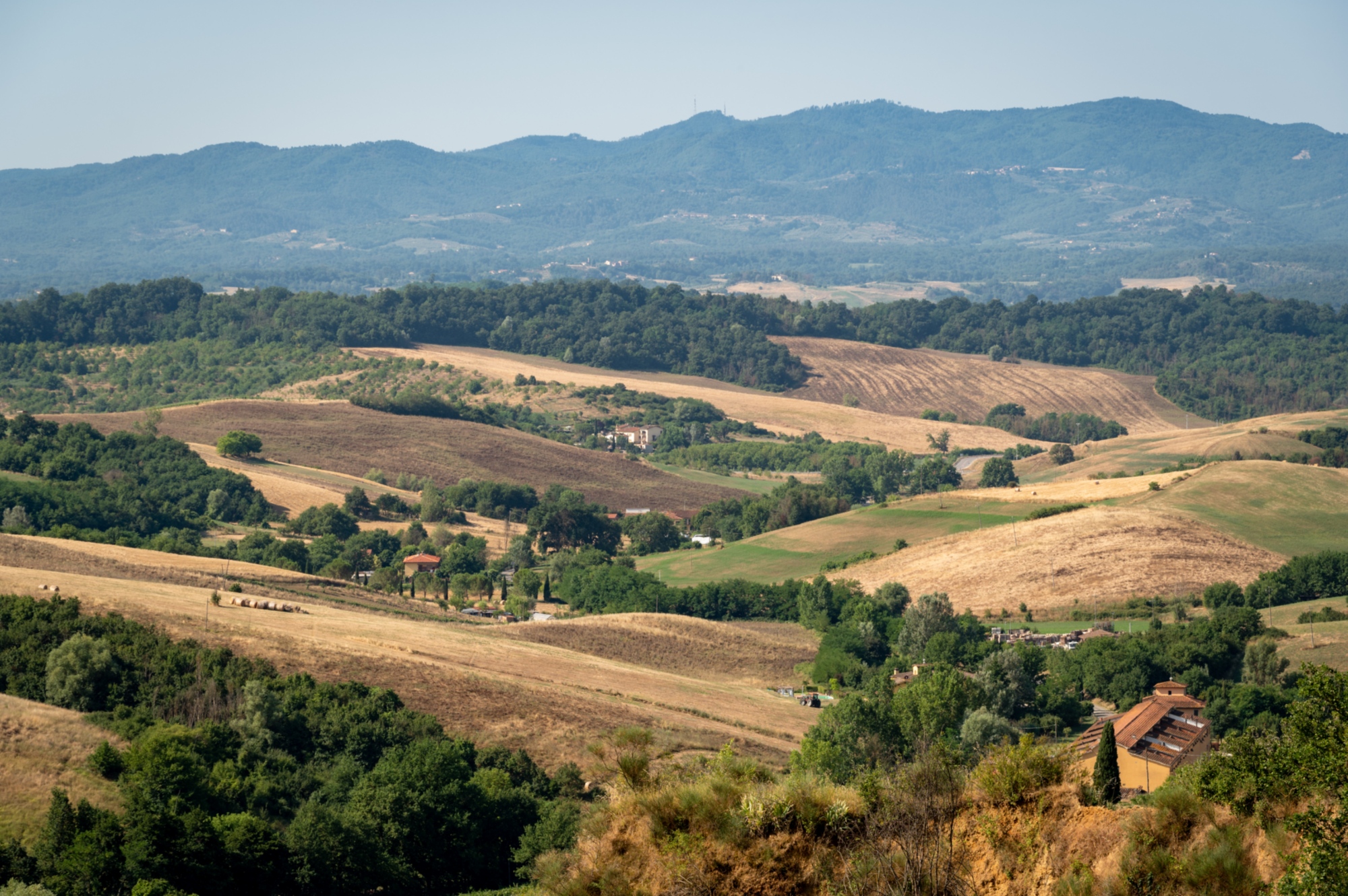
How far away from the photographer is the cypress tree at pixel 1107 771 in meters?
22.4

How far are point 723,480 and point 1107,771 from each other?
111962 millimetres

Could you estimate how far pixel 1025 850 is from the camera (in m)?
18.6

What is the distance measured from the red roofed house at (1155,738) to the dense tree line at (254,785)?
56.2ft

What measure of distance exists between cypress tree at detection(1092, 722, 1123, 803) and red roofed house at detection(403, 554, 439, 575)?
65.4m

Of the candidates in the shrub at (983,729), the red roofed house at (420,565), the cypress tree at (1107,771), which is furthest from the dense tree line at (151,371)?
the cypress tree at (1107,771)

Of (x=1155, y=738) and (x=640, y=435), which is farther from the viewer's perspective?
(x=640, y=435)

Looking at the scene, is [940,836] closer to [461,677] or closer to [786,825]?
[786,825]

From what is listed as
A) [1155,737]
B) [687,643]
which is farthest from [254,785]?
[687,643]

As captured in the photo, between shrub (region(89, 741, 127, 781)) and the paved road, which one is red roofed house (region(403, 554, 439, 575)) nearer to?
shrub (region(89, 741, 127, 781))

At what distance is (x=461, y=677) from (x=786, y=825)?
32394 mm

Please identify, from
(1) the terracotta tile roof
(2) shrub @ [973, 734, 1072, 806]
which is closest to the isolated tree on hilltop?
(1) the terracotta tile roof

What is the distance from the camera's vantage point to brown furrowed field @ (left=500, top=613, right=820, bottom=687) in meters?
65.8

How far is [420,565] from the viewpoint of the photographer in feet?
305

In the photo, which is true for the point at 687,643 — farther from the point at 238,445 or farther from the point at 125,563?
the point at 238,445
